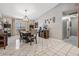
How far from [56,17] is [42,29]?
1.82 m

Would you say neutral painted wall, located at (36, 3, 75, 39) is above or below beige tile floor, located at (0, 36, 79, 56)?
above

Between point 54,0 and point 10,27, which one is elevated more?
point 54,0

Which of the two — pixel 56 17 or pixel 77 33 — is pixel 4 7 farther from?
pixel 56 17

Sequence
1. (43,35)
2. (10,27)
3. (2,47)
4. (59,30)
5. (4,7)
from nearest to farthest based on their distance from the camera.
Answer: (4,7) → (10,27) → (2,47) → (59,30) → (43,35)

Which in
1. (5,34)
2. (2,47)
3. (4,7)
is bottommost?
(2,47)

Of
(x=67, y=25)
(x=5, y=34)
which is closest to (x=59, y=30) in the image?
(x=67, y=25)

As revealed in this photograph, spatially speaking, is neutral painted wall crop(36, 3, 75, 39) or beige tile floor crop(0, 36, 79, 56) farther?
neutral painted wall crop(36, 3, 75, 39)

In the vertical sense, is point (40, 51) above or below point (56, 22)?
below

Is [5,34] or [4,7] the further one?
[5,34]

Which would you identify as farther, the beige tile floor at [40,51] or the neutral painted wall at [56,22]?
the neutral painted wall at [56,22]

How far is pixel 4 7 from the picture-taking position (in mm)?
3801

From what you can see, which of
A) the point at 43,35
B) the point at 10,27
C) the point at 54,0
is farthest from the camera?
the point at 43,35

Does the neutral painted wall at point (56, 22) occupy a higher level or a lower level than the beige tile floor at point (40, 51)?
Answer: higher

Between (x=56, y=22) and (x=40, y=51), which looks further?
(x=56, y=22)
